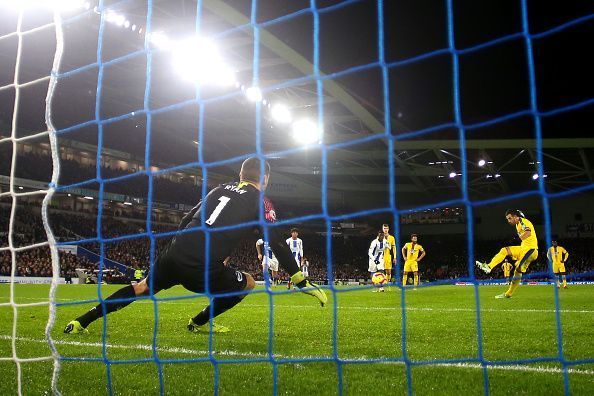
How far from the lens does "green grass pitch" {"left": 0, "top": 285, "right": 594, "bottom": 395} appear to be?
3.18m

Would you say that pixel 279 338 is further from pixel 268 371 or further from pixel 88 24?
pixel 88 24

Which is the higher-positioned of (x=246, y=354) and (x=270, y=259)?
(x=270, y=259)

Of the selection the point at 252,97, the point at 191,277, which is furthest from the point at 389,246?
the point at 191,277

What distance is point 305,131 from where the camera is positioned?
84.8 feet

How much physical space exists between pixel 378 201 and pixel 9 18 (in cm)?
2750

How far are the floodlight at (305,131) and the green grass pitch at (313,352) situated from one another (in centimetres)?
1869

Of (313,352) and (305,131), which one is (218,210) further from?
(305,131)

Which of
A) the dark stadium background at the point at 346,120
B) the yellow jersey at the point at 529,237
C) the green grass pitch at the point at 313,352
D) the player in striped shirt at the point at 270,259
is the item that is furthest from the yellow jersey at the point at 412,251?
the green grass pitch at the point at 313,352

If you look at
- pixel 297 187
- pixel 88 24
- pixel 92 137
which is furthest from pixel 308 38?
pixel 297 187

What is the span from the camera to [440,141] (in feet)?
80.3

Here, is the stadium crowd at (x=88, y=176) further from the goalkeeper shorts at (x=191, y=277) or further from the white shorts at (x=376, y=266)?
the goalkeeper shorts at (x=191, y=277)

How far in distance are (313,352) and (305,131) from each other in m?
22.1

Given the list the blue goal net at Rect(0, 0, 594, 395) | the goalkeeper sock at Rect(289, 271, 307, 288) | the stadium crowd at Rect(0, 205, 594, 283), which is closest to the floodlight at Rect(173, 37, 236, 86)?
the blue goal net at Rect(0, 0, 594, 395)

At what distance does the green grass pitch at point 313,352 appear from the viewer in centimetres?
318
